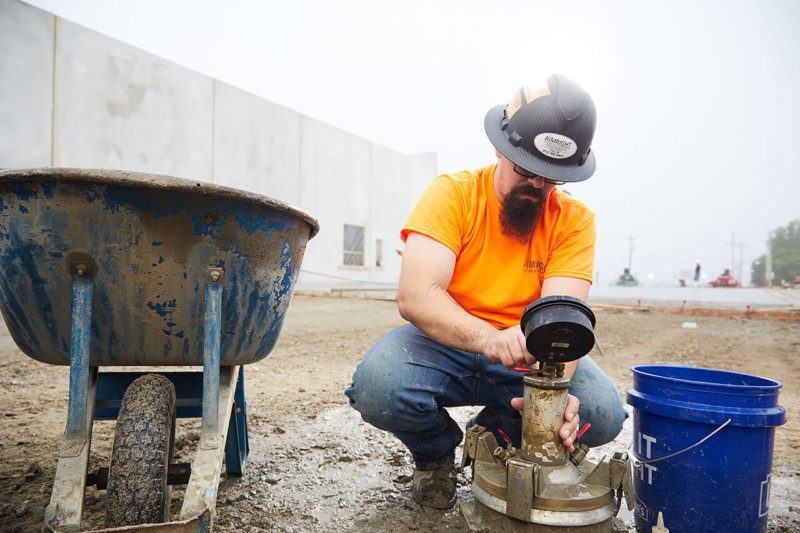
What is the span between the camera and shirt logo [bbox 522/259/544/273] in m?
1.97

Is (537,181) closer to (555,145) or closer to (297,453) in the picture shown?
(555,145)

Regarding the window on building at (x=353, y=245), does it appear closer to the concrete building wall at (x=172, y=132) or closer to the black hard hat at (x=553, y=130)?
the concrete building wall at (x=172, y=132)

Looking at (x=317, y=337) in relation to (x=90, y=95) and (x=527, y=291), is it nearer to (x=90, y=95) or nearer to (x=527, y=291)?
(x=527, y=291)

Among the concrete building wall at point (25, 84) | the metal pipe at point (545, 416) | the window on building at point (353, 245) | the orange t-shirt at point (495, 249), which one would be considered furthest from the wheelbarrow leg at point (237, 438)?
the window on building at point (353, 245)

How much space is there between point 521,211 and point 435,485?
1.11 metres

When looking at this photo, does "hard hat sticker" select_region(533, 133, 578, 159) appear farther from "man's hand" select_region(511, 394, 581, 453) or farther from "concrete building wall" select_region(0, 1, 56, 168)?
"concrete building wall" select_region(0, 1, 56, 168)

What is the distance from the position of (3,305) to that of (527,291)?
5.63 feet

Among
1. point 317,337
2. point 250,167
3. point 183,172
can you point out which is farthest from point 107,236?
point 250,167

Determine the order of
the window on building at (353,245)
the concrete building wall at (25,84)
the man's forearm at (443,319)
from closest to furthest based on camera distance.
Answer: the man's forearm at (443,319) → the concrete building wall at (25,84) → the window on building at (353,245)

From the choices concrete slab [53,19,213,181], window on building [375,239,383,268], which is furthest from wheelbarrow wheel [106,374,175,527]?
window on building [375,239,383,268]

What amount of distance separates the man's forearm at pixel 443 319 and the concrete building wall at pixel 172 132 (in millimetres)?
6896

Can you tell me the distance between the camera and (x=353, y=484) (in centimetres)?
206

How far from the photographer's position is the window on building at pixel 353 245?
47.9ft

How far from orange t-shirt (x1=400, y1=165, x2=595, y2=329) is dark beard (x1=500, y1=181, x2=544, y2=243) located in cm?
3
